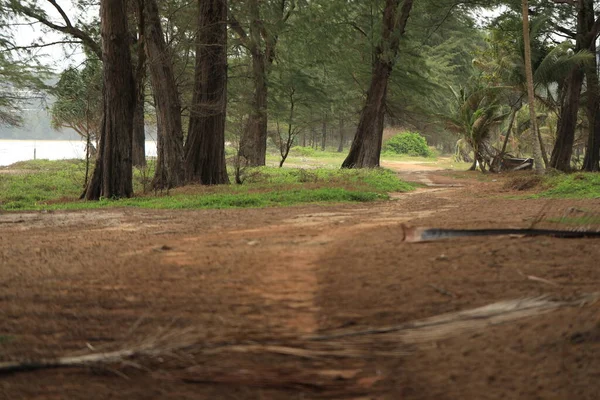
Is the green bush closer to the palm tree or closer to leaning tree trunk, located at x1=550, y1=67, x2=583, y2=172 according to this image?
the palm tree

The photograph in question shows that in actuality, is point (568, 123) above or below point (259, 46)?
below

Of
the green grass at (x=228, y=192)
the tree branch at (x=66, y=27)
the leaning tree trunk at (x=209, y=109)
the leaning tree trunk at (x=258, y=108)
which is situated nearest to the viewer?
the green grass at (x=228, y=192)

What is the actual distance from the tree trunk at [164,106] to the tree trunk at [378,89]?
29.6 ft

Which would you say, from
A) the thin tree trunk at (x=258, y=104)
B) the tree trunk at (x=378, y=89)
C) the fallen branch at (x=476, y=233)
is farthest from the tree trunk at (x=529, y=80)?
the fallen branch at (x=476, y=233)

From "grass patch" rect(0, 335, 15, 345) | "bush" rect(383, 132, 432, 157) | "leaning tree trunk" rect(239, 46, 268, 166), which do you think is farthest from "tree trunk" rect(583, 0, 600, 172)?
"bush" rect(383, 132, 432, 157)

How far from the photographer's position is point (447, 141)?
6544cm

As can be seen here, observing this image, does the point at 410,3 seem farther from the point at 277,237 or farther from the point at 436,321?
the point at 436,321

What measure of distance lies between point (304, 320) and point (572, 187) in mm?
12651

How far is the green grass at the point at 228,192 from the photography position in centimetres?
1284

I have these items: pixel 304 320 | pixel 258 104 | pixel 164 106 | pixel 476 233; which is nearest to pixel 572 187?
pixel 164 106

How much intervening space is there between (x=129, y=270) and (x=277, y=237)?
5.98 feet

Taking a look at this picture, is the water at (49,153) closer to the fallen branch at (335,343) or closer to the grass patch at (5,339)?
the grass patch at (5,339)

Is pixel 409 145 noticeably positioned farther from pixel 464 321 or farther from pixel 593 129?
pixel 464 321

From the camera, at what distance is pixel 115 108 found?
47.3ft
